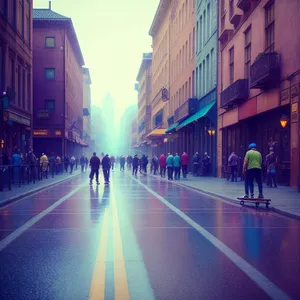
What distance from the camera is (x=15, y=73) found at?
32.0 m

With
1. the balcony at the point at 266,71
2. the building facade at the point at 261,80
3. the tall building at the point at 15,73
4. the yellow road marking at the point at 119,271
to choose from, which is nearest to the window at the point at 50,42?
the tall building at the point at 15,73

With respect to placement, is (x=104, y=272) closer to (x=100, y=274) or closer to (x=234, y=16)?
(x=100, y=274)

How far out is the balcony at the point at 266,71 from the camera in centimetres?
2091

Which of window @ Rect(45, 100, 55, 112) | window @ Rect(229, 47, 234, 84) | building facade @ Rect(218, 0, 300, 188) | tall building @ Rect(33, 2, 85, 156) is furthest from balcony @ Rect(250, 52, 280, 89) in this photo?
window @ Rect(45, 100, 55, 112)

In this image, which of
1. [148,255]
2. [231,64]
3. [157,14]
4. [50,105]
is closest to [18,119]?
[231,64]

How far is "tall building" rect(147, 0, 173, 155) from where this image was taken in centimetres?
5916

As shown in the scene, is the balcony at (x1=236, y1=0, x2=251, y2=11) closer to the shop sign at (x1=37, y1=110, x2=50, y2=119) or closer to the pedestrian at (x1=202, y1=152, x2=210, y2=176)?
the pedestrian at (x1=202, y1=152, x2=210, y2=176)

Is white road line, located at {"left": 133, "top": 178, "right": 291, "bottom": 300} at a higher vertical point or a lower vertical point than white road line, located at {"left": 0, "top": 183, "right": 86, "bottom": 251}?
higher

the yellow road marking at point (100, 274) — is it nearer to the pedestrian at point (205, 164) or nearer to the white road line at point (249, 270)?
the white road line at point (249, 270)

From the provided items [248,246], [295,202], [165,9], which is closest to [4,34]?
[295,202]

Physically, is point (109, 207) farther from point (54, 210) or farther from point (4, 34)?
point (4, 34)

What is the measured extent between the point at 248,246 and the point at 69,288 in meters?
3.60

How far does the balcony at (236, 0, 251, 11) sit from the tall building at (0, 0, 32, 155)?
13.6 metres

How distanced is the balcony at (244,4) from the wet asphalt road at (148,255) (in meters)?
16.3
